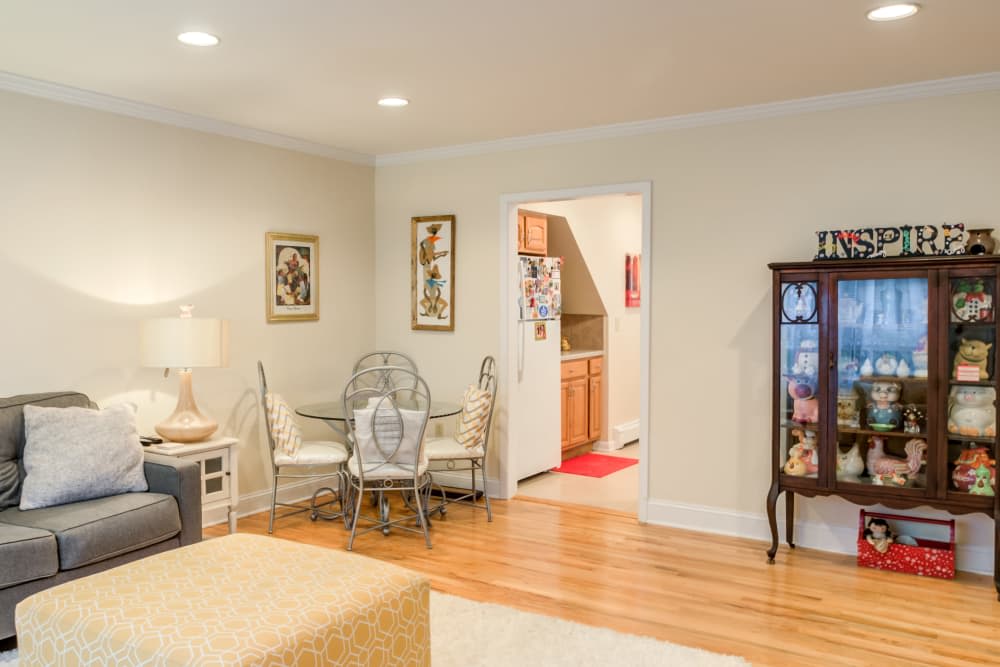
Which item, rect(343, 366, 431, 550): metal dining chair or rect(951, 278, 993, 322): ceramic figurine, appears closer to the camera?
rect(951, 278, 993, 322): ceramic figurine

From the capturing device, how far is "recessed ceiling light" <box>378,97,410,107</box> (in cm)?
419

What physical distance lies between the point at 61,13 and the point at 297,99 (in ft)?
4.45

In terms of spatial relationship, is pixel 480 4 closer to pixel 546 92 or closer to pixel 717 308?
pixel 546 92

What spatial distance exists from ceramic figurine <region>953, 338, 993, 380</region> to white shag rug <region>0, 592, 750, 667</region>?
1781 millimetres

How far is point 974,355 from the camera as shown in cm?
368

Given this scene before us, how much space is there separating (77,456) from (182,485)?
45cm

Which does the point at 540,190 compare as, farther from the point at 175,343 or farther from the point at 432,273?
the point at 175,343

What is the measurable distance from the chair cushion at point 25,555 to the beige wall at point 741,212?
10.4 feet

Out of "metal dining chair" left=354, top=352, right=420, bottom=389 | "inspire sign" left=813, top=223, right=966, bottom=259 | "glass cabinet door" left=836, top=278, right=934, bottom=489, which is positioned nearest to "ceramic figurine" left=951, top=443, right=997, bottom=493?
"glass cabinet door" left=836, top=278, right=934, bottom=489

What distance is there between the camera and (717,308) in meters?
4.59

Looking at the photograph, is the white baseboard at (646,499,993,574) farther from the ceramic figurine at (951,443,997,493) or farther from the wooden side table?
the wooden side table

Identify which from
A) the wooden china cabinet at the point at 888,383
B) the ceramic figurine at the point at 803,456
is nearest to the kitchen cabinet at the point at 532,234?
the wooden china cabinet at the point at 888,383

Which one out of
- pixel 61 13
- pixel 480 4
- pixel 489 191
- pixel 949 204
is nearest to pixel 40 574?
pixel 61 13

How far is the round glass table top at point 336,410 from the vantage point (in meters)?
4.65
